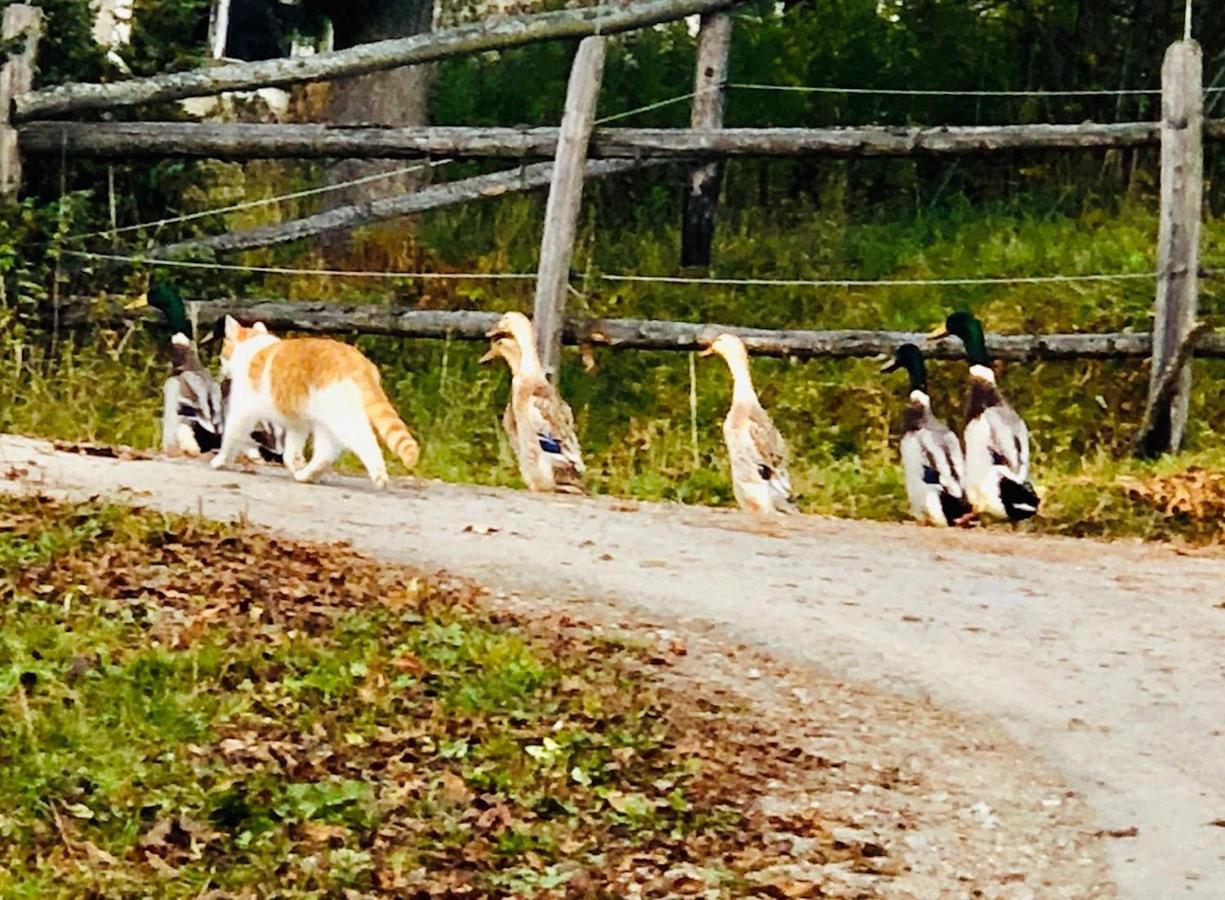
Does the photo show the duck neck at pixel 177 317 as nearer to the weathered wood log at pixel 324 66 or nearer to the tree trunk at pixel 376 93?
the weathered wood log at pixel 324 66

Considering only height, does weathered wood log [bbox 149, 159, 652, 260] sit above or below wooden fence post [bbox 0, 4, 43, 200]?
below

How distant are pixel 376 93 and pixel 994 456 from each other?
7283mm

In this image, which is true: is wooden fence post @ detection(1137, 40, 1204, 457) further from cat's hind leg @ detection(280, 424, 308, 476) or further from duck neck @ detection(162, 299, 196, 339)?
duck neck @ detection(162, 299, 196, 339)

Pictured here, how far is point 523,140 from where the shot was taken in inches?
535

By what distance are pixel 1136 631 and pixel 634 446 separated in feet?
17.9

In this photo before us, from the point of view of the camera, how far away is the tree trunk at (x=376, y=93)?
17.7 metres

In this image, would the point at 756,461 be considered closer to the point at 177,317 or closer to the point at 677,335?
the point at 677,335

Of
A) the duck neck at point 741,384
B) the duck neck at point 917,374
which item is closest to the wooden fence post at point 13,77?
the duck neck at point 741,384

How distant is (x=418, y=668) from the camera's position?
294 inches

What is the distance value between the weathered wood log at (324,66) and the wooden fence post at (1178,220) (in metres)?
2.85

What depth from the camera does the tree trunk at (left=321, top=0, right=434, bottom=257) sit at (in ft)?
58.0

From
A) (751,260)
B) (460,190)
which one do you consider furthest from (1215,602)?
(751,260)

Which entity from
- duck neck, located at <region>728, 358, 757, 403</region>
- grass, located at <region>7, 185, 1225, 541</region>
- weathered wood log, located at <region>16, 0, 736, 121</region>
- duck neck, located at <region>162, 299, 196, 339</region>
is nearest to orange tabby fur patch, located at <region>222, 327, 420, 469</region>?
grass, located at <region>7, 185, 1225, 541</region>

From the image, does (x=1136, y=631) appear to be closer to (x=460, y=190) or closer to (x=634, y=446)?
(x=634, y=446)
